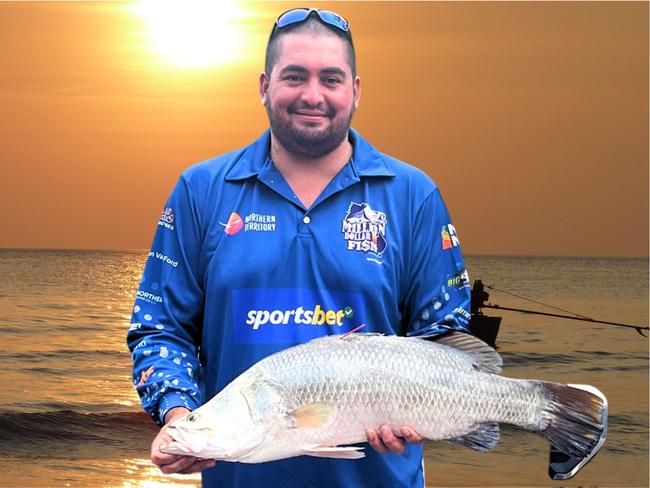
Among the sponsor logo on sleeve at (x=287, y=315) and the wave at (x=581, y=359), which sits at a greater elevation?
the sponsor logo on sleeve at (x=287, y=315)

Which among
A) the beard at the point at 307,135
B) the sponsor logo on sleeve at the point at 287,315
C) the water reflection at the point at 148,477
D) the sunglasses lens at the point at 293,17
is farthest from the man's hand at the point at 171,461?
the water reflection at the point at 148,477

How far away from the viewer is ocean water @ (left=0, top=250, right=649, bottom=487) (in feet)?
→ 49.2

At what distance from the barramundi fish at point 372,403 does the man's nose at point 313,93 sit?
2.86 feet

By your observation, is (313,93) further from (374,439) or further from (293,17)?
(374,439)

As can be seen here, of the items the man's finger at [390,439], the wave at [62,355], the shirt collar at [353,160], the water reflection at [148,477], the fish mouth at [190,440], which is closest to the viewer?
the fish mouth at [190,440]

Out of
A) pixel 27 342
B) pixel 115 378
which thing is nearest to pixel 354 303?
pixel 115 378

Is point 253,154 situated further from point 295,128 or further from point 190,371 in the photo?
point 190,371

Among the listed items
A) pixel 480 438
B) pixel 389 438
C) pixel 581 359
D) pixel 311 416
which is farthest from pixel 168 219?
pixel 581 359

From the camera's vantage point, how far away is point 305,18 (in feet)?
11.8

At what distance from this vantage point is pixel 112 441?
17.0m

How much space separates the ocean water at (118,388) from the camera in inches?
591

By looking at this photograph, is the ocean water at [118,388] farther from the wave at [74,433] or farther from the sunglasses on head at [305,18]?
the sunglasses on head at [305,18]

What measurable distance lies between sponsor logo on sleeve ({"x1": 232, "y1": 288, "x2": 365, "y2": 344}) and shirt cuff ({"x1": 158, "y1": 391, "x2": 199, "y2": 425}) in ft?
0.94

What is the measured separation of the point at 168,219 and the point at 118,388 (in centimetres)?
1894
